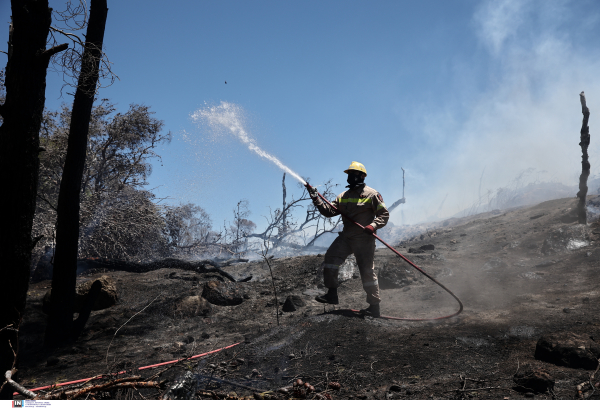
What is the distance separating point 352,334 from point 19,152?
3880 millimetres

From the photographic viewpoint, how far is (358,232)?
17.1ft

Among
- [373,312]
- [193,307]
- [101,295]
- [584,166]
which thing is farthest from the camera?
[584,166]

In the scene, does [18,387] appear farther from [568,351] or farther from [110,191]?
[110,191]

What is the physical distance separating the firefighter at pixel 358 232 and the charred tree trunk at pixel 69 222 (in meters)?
3.63

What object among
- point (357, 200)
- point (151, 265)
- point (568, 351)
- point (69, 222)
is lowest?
point (568, 351)

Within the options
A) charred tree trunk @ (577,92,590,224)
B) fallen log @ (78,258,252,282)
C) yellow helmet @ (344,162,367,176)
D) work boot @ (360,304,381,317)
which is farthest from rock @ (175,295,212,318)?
charred tree trunk @ (577,92,590,224)

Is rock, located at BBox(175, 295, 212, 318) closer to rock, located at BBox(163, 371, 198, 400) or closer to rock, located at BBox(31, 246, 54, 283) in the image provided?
rock, located at BBox(163, 371, 198, 400)

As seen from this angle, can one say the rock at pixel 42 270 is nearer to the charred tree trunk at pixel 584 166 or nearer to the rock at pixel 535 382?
the rock at pixel 535 382

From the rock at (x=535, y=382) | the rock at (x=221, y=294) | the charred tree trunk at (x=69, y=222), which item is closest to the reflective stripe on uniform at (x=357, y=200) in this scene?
the rock at (x=535, y=382)

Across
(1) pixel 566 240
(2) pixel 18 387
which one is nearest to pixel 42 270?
(2) pixel 18 387

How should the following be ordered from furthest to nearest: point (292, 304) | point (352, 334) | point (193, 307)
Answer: point (292, 304) < point (193, 307) < point (352, 334)

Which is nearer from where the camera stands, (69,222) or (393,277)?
(69,222)

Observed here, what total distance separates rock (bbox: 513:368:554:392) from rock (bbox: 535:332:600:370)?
0.73m

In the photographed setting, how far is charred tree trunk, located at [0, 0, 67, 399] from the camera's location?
268 cm
